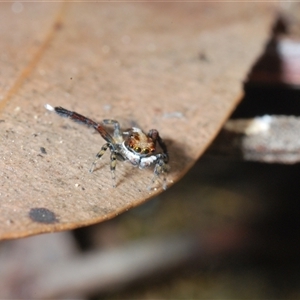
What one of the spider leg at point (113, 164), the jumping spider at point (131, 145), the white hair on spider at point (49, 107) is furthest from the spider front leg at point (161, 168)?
the white hair on spider at point (49, 107)

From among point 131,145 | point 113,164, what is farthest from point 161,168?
point 131,145

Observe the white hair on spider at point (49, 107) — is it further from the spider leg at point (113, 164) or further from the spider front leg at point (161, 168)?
the spider front leg at point (161, 168)

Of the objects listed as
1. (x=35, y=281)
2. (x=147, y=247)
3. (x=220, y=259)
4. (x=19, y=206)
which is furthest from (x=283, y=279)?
(x=19, y=206)

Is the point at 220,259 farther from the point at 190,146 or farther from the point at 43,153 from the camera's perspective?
the point at 43,153

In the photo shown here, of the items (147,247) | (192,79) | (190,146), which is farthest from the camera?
(147,247)

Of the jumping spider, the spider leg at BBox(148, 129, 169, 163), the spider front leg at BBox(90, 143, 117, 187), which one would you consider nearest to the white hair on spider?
the jumping spider

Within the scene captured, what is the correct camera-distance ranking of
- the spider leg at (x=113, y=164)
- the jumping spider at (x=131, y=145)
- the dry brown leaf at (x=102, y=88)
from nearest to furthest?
the dry brown leaf at (x=102, y=88) → the spider leg at (x=113, y=164) → the jumping spider at (x=131, y=145)
